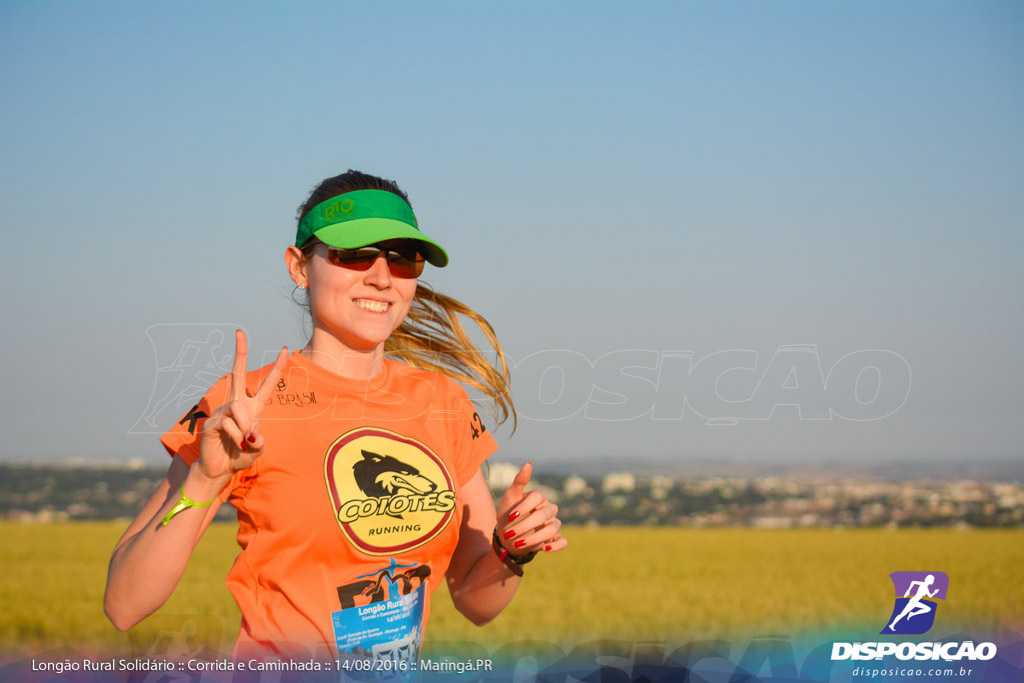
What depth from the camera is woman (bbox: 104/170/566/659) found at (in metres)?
2.19

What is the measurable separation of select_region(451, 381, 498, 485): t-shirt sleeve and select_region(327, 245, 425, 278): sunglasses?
44 centimetres

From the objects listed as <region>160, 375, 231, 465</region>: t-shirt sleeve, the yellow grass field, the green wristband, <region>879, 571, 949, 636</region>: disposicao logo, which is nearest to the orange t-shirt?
<region>160, 375, 231, 465</region>: t-shirt sleeve

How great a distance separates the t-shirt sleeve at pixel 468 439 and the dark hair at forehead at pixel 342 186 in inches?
27.5

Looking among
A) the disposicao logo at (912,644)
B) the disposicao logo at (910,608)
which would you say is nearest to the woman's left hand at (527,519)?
the disposicao logo at (912,644)

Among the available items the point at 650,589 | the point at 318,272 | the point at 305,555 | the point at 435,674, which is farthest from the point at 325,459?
the point at 650,589

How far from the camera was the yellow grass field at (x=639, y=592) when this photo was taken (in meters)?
9.52

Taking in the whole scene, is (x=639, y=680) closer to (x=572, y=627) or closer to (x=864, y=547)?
(x=572, y=627)

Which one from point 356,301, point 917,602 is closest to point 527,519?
point 356,301

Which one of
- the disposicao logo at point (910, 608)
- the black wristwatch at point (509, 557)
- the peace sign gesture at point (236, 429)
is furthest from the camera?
the disposicao logo at point (910, 608)

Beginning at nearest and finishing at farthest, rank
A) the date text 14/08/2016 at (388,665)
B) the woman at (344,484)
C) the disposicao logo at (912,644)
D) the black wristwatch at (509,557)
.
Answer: the woman at (344,484) < the date text 14/08/2016 at (388,665) < the black wristwatch at (509,557) < the disposicao logo at (912,644)

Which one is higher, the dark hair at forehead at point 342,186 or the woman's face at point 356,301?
the dark hair at forehead at point 342,186

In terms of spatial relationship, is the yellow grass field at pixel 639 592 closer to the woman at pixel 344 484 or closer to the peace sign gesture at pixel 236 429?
the woman at pixel 344 484

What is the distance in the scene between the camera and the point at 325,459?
94.2 inches

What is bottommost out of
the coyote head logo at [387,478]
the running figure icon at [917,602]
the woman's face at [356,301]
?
the running figure icon at [917,602]
